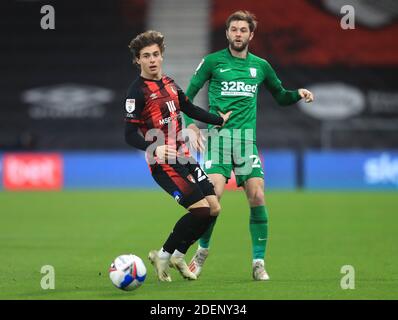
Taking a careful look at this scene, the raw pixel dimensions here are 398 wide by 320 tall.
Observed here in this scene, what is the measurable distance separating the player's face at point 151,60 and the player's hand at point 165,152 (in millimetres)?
637

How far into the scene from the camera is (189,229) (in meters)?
7.54

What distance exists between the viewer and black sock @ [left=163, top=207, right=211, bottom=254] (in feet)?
24.5

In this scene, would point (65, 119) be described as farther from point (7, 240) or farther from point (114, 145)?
point (7, 240)

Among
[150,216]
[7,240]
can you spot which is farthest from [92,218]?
[7,240]

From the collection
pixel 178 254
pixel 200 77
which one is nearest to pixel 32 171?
pixel 200 77

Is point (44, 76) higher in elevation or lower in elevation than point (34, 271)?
higher

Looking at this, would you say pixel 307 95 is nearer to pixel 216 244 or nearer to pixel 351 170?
pixel 216 244

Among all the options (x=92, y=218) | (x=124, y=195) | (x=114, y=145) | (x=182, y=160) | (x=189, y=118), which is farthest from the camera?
(x=114, y=145)

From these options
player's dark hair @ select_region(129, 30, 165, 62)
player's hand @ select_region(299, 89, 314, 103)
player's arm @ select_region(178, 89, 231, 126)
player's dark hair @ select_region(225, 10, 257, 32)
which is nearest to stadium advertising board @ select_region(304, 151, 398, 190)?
player's hand @ select_region(299, 89, 314, 103)

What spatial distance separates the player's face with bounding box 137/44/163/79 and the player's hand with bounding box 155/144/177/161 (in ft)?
2.09

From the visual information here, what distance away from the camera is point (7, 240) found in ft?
36.9

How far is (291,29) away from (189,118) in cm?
1528

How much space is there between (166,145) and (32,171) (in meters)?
14.3

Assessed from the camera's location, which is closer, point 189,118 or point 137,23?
point 189,118
